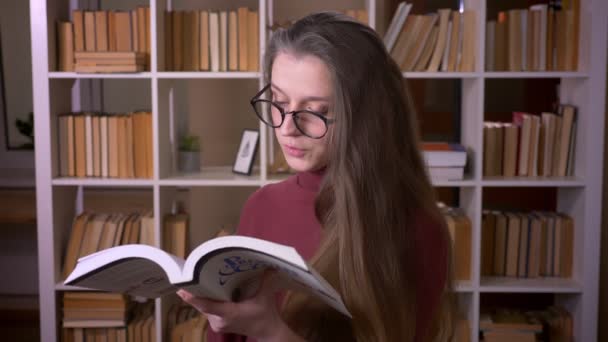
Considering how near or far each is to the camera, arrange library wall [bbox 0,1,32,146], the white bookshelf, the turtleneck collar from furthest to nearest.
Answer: library wall [bbox 0,1,32,146] → the white bookshelf → the turtleneck collar

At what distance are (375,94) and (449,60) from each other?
1851 millimetres

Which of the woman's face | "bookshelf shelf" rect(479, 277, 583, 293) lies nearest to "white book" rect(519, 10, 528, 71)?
A: "bookshelf shelf" rect(479, 277, 583, 293)

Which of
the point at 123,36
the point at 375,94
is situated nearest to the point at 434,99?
the point at 123,36

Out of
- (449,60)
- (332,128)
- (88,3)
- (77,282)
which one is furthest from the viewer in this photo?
(88,3)

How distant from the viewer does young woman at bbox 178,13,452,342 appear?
4.11 ft

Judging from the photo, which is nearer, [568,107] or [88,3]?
[568,107]

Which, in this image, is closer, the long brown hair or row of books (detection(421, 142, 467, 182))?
the long brown hair

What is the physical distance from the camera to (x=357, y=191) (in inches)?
50.3

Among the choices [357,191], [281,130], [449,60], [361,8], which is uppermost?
[361,8]

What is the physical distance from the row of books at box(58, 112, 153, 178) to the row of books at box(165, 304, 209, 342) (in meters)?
0.62

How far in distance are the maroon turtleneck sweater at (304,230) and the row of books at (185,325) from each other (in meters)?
1.63

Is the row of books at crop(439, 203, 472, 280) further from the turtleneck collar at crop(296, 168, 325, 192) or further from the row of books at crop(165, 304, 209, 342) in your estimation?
the turtleneck collar at crop(296, 168, 325, 192)

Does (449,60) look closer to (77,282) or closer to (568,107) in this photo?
(568,107)

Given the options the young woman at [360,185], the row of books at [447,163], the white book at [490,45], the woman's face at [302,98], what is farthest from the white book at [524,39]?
the woman's face at [302,98]
